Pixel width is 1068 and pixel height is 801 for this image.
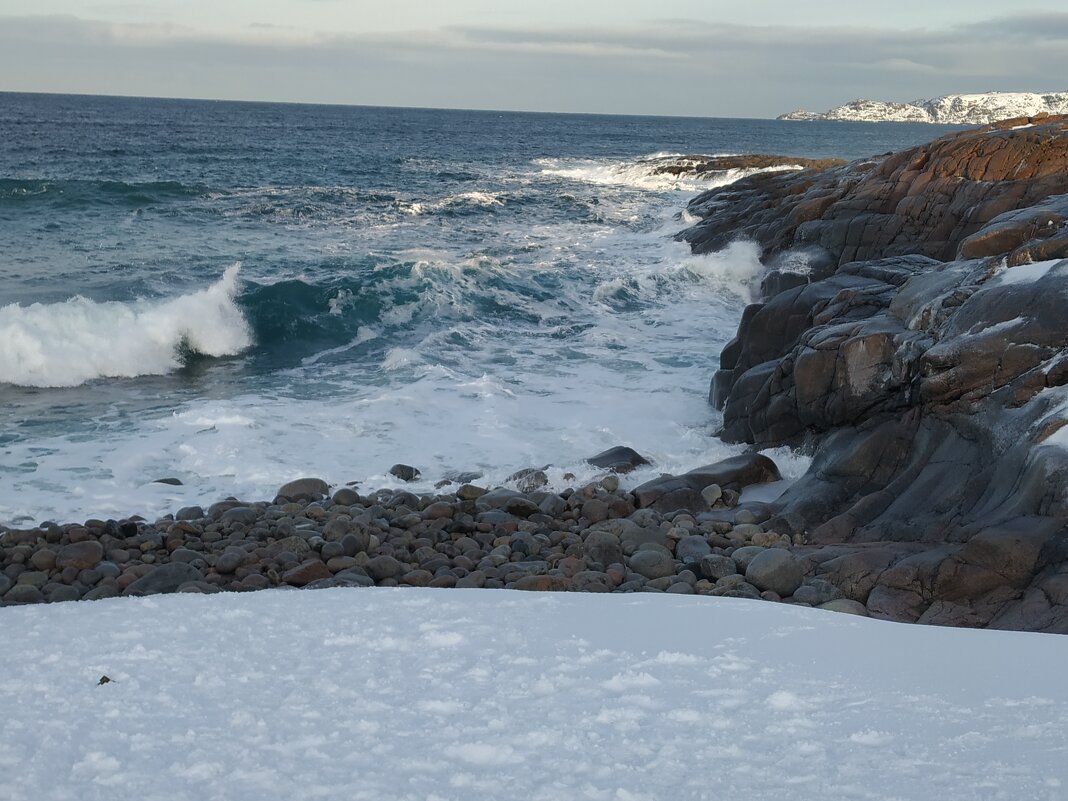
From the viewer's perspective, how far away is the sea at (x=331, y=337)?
30.3 feet

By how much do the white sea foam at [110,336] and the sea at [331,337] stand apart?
0.04 meters

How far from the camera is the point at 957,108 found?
176 metres

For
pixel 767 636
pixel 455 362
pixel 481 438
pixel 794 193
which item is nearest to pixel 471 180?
pixel 794 193

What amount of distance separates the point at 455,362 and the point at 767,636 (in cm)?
953

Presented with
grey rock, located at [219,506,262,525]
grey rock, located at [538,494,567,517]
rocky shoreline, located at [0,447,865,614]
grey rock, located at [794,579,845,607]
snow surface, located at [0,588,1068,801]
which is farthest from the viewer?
grey rock, located at [538,494,567,517]

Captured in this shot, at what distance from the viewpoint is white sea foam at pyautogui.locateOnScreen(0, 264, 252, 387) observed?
12.2m

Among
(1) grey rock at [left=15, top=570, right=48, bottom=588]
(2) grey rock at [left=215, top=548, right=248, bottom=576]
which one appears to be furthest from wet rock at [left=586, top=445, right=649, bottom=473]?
(1) grey rock at [left=15, top=570, right=48, bottom=588]

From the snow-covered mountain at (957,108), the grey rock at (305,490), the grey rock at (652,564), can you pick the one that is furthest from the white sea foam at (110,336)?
the snow-covered mountain at (957,108)

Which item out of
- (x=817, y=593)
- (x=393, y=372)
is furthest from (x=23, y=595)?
(x=393, y=372)

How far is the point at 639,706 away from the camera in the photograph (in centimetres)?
361

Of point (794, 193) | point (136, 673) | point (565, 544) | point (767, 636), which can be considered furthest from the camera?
point (794, 193)

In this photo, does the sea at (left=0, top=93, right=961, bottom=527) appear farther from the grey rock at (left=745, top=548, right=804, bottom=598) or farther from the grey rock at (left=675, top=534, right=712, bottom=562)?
the grey rock at (left=745, top=548, right=804, bottom=598)

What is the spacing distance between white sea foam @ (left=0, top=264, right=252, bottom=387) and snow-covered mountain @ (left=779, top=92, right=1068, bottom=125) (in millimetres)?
151342

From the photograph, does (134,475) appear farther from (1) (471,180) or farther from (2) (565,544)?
(1) (471,180)
